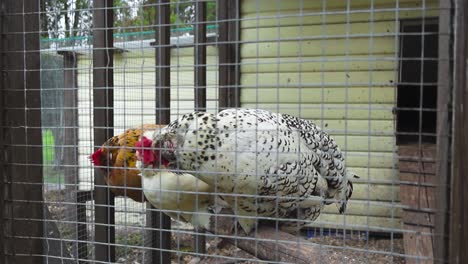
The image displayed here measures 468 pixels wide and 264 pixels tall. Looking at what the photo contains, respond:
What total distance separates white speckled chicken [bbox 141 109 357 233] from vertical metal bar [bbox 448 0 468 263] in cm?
59

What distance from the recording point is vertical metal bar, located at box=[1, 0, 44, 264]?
5.46 ft

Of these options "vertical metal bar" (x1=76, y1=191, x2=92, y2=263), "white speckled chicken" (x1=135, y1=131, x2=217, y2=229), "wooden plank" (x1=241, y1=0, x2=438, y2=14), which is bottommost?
"vertical metal bar" (x1=76, y1=191, x2=92, y2=263)

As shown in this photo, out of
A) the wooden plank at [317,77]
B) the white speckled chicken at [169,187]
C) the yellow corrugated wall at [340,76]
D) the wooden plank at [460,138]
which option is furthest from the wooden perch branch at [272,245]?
the wooden plank at [317,77]

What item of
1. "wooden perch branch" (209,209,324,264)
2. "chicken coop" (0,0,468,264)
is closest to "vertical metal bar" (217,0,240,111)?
"chicken coop" (0,0,468,264)

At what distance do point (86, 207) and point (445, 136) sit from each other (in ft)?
7.10

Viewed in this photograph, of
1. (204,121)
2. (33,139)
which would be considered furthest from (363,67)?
(33,139)

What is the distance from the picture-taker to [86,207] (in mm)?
2527

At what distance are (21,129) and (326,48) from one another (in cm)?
318

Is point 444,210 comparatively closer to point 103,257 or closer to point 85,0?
point 103,257

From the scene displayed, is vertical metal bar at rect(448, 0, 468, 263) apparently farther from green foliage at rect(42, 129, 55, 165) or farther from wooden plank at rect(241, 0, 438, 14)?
wooden plank at rect(241, 0, 438, 14)

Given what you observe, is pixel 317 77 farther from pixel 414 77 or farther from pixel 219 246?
pixel 219 246

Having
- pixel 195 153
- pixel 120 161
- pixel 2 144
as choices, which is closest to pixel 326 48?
pixel 120 161

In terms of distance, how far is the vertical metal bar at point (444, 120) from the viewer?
1.07 m

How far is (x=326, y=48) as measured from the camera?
4094 mm
